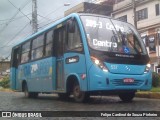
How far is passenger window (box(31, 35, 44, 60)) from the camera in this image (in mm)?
14047

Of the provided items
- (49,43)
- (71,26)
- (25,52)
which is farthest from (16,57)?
(71,26)

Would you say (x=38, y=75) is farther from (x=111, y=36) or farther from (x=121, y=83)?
(x=121, y=83)

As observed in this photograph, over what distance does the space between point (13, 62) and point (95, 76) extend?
10.2 meters

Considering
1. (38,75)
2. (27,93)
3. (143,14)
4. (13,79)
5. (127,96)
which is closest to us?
(127,96)

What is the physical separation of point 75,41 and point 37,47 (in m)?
4.32

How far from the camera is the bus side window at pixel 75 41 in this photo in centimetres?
1035

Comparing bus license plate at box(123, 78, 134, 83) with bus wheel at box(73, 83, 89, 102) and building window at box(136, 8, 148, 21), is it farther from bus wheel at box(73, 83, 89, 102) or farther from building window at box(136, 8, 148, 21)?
building window at box(136, 8, 148, 21)

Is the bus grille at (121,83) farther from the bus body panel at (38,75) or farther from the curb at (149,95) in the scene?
the bus body panel at (38,75)

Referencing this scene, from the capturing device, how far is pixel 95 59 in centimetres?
977

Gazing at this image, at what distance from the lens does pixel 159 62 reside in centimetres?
3306

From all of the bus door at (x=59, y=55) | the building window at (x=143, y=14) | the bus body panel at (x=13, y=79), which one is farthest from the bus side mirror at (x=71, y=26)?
the building window at (x=143, y=14)


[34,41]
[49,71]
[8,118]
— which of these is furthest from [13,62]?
[8,118]

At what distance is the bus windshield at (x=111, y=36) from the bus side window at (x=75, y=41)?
0.36 meters

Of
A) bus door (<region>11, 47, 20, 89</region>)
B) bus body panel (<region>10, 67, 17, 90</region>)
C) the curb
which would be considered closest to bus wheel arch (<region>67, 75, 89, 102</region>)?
the curb
